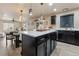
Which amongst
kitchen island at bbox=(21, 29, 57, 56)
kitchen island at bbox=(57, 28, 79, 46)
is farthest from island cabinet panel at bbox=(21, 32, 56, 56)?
kitchen island at bbox=(57, 28, 79, 46)

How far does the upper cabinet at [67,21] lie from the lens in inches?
64.6

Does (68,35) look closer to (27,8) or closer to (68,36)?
(68,36)

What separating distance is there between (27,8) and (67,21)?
0.77 meters

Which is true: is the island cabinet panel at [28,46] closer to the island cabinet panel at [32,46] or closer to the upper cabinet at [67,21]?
the island cabinet panel at [32,46]

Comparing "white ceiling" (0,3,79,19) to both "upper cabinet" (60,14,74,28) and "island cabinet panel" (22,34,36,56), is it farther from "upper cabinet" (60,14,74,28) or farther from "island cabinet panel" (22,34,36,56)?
"island cabinet panel" (22,34,36,56)

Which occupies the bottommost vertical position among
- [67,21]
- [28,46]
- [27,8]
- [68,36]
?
[28,46]

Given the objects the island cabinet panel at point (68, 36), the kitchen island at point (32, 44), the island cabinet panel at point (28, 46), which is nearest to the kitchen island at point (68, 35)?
the island cabinet panel at point (68, 36)

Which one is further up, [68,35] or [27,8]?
[27,8]

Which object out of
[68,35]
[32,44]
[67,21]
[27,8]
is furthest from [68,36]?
[27,8]

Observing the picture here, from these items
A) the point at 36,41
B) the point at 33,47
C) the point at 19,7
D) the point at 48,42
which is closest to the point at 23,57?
the point at 33,47

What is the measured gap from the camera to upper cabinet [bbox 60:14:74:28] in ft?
5.38

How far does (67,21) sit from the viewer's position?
5.53 ft

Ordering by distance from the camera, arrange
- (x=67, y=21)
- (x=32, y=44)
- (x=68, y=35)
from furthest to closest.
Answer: (x=68, y=35) < (x=67, y=21) < (x=32, y=44)

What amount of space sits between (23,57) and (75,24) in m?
1.11
